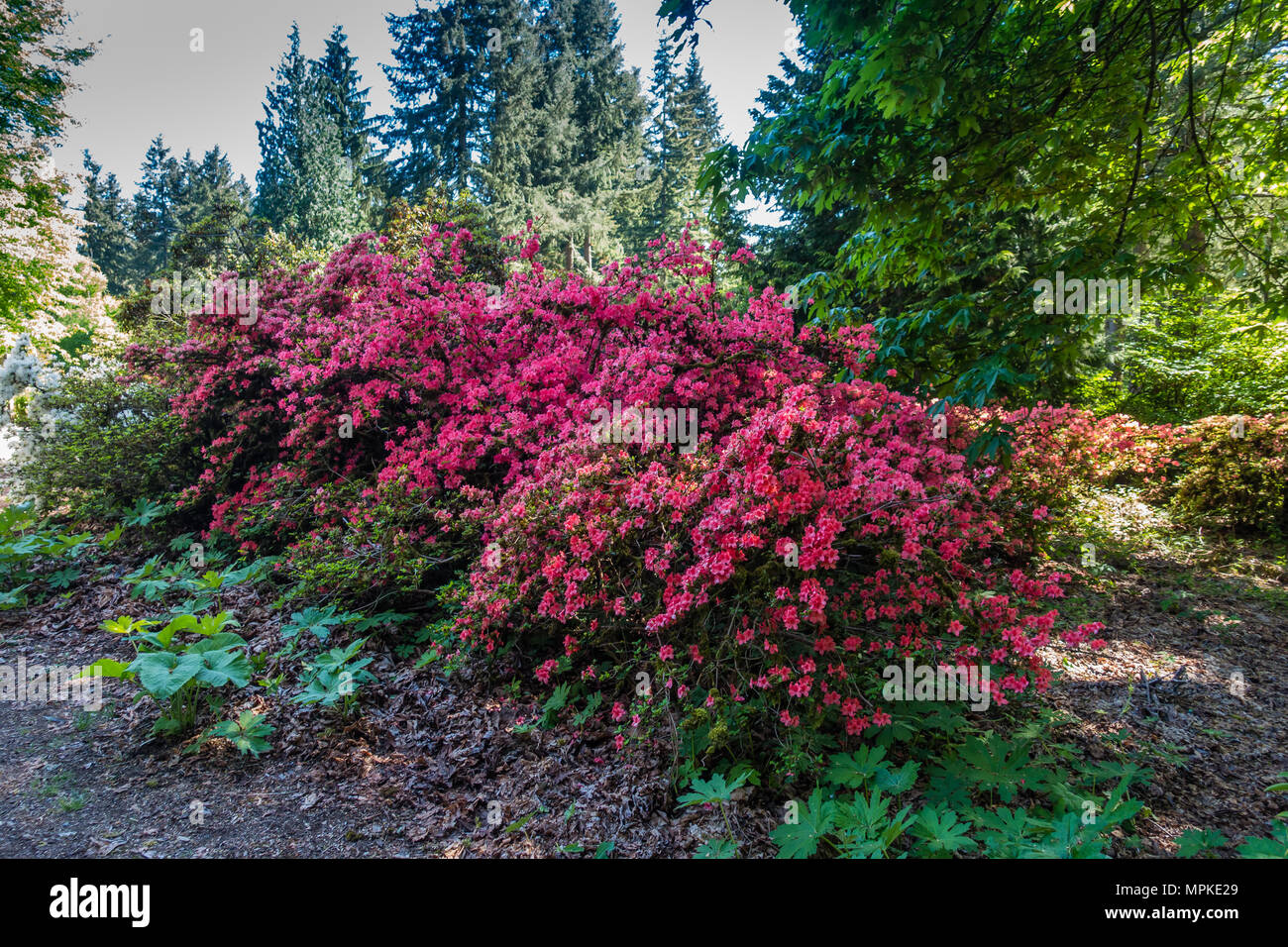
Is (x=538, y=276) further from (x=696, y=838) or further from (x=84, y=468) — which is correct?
(x=84, y=468)

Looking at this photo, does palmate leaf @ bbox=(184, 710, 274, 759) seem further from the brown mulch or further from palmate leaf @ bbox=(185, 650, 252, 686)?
palmate leaf @ bbox=(185, 650, 252, 686)

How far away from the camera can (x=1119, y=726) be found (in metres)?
3.26

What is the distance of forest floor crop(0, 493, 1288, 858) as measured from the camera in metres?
2.44

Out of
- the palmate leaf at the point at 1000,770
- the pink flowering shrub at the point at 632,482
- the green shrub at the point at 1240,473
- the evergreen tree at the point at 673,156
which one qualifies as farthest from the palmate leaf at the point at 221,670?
the evergreen tree at the point at 673,156

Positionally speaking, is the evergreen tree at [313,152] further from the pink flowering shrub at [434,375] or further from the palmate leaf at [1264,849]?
the palmate leaf at [1264,849]

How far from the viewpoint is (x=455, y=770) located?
118 inches

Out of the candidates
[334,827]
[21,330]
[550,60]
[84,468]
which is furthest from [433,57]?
[334,827]

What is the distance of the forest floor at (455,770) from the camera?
8.00 feet

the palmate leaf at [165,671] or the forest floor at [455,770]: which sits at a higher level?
the palmate leaf at [165,671]

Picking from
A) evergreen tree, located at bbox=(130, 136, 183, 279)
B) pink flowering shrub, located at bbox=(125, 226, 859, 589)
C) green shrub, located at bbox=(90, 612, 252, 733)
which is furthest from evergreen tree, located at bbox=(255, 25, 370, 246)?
green shrub, located at bbox=(90, 612, 252, 733)

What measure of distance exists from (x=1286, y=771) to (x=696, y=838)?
280 centimetres

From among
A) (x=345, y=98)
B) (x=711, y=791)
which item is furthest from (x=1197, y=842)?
(x=345, y=98)

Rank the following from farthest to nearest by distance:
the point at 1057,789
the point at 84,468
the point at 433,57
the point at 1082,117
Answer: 1. the point at 433,57
2. the point at 84,468
3. the point at 1082,117
4. the point at 1057,789

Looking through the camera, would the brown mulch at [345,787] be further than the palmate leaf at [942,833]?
Yes
